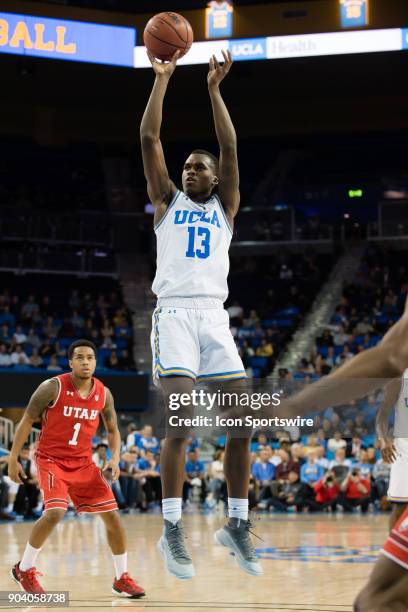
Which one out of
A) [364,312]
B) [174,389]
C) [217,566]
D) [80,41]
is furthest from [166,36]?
[364,312]

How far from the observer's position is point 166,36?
5.69 metres

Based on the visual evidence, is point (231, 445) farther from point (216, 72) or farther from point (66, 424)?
point (66, 424)

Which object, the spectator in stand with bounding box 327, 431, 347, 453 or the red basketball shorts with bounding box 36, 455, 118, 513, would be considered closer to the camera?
the red basketball shorts with bounding box 36, 455, 118, 513

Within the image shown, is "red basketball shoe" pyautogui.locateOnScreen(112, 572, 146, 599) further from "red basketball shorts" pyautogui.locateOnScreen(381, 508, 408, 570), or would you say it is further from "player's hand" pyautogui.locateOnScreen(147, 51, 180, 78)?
"red basketball shorts" pyautogui.locateOnScreen(381, 508, 408, 570)

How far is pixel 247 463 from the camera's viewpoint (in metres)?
5.59

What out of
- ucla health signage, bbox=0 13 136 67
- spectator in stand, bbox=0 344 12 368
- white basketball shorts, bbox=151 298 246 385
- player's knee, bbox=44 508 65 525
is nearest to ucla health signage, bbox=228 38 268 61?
ucla health signage, bbox=0 13 136 67

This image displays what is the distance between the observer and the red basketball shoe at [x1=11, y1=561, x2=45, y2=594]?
7414 mm

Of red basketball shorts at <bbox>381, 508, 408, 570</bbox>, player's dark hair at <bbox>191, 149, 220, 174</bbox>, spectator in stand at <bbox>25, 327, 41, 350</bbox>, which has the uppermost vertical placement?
player's dark hair at <bbox>191, 149, 220, 174</bbox>

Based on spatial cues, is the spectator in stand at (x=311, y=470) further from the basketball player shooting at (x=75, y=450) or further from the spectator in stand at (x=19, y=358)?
the basketball player shooting at (x=75, y=450)

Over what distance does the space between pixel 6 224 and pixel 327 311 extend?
28.5 ft

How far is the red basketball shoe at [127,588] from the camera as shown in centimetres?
753

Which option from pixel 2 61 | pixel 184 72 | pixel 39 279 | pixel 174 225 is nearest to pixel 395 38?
pixel 184 72

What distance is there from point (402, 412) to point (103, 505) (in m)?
2.74

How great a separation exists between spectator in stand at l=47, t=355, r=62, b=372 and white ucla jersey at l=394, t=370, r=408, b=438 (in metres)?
13.0
